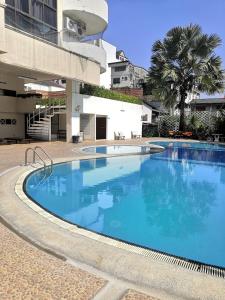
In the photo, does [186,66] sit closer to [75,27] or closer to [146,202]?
[75,27]

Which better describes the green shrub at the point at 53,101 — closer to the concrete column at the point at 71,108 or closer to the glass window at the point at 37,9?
the concrete column at the point at 71,108

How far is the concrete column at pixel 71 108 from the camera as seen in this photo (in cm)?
2144

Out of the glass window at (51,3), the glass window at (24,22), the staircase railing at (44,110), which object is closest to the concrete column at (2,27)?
the glass window at (24,22)

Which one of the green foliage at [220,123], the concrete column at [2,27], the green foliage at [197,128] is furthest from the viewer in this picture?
the green foliage at [197,128]

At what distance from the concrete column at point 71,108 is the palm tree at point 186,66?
33.1ft

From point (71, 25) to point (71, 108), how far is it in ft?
21.3

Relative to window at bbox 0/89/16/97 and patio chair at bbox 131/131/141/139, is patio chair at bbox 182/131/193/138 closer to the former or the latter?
patio chair at bbox 131/131/141/139

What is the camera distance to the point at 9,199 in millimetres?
6609

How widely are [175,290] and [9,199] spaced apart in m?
4.61

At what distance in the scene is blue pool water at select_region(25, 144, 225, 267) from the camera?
5.84m

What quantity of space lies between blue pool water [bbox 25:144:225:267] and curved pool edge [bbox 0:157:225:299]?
134 cm

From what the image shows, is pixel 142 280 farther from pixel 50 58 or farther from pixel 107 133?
pixel 107 133

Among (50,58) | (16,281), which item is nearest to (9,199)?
(16,281)

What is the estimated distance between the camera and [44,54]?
1720 centimetres
